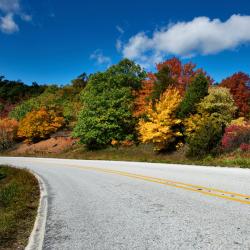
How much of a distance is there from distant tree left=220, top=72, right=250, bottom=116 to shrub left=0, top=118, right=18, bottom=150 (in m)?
41.7

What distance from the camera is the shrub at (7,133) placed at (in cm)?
5931

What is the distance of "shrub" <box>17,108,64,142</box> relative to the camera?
5391 centimetres

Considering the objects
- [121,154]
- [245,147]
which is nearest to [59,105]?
[121,154]

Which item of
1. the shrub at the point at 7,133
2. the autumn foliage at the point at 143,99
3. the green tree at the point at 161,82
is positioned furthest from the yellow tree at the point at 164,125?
the shrub at the point at 7,133

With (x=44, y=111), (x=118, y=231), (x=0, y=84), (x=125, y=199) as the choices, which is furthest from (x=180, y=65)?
(x=0, y=84)

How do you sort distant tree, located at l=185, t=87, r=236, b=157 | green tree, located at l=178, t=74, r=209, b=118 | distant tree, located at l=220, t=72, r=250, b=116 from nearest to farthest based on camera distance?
distant tree, located at l=185, t=87, r=236, b=157 → green tree, located at l=178, t=74, r=209, b=118 → distant tree, located at l=220, t=72, r=250, b=116

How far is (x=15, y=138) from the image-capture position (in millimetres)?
62656

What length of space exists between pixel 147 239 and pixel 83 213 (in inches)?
99.7

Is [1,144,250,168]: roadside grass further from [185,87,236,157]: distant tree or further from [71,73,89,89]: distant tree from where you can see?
[71,73,89,89]: distant tree

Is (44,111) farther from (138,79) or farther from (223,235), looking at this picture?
(223,235)

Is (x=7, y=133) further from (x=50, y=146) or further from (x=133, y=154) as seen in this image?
(x=133, y=154)

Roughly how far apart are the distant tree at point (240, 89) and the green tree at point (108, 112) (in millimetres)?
12872

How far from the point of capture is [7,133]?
5931 centimetres

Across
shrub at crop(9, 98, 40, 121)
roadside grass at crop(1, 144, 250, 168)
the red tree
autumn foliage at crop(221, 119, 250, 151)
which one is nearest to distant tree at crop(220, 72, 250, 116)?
the red tree
